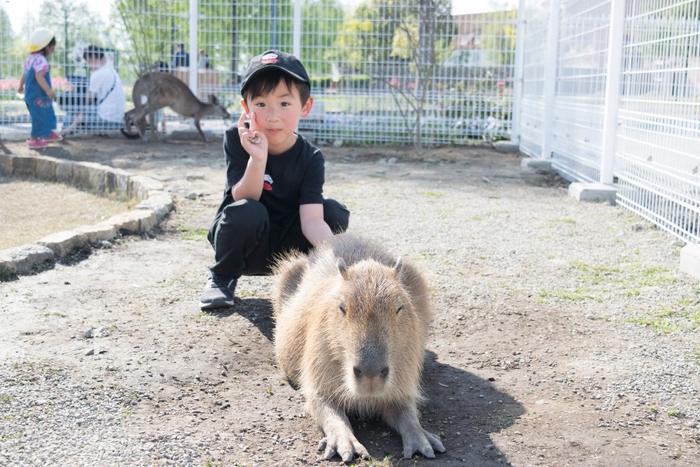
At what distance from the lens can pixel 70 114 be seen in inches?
470

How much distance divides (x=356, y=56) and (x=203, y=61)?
2.64 m

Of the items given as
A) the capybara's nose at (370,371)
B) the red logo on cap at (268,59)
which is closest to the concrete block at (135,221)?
the red logo on cap at (268,59)

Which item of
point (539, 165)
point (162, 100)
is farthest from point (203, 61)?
point (539, 165)

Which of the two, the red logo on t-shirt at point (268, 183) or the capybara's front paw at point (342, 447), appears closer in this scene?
the capybara's front paw at point (342, 447)

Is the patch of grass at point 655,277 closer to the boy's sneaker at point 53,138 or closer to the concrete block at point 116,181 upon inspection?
the concrete block at point 116,181

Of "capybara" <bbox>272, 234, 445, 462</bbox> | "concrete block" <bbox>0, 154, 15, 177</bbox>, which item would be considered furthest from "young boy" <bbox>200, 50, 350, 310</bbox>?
"concrete block" <bbox>0, 154, 15, 177</bbox>

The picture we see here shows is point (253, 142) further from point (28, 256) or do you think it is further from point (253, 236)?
point (28, 256)

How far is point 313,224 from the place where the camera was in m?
3.63

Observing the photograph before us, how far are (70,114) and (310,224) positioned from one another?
31.5ft

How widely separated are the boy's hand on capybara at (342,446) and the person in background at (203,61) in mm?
10446

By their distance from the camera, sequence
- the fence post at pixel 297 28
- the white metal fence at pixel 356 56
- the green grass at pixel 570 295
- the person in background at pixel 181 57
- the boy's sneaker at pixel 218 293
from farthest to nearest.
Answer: the person in background at pixel 181 57 → the fence post at pixel 297 28 → the white metal fence at pixel 356 56 → the green grass at pixel 570 295 → the boy's sneaker at pixel 218 293

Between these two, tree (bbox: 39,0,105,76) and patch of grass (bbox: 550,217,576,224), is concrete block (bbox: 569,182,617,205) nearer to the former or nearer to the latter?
patch of grass (bbox: 550,217,576,224)

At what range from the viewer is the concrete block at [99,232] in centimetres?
486

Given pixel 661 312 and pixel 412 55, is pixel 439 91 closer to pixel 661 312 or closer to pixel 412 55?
pixel 412 55
